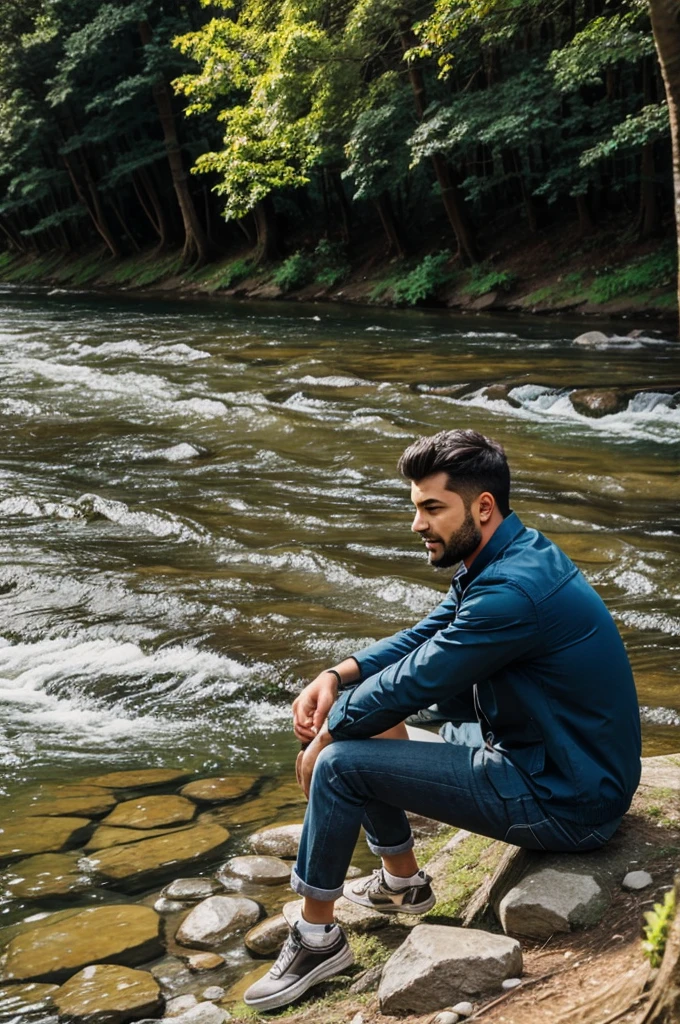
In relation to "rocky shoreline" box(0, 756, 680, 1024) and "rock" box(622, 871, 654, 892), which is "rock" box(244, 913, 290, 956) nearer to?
"rocky shoreline" box(0, 756, 680, 1024)

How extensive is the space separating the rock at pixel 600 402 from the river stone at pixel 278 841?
9.14m

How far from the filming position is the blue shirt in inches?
115

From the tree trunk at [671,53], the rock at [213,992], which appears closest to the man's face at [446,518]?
the rock at [213,992]

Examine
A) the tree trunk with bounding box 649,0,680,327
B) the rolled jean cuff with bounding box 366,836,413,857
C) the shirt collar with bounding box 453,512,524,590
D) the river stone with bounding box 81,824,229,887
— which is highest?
the tree trunk with bounding box 649,0,680,327

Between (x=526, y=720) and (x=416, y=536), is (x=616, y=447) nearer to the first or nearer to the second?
(x=416, y=536)

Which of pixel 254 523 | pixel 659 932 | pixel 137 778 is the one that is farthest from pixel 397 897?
pixel 254 523

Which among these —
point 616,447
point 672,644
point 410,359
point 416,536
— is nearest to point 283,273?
point 410,359

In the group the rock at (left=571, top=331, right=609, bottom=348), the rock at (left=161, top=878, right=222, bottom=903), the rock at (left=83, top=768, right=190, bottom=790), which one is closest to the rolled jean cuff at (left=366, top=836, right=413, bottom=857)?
the rock at (left=161, top=878, right=222, bottom=903)

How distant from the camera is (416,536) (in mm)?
8352

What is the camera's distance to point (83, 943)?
363 centimetres

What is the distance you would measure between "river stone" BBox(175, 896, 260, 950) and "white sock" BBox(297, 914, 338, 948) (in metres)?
0.64

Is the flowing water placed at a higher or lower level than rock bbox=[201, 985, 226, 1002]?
higher

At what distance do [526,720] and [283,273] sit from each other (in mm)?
27780

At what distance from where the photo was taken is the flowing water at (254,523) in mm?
5875
